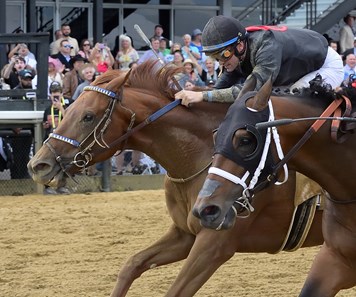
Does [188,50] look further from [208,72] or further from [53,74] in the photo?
[53,74]

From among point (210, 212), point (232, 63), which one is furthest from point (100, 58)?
point (210, 212)

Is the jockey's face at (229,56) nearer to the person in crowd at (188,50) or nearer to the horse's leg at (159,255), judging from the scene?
the horse's leg at (159,255)

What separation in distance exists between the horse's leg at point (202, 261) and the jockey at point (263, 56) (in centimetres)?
91

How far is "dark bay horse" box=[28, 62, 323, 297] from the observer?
5816 millimetres

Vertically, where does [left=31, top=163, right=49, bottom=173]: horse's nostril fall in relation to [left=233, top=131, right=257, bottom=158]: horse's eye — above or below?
below

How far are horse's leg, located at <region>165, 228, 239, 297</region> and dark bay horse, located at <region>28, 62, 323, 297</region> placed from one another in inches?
10.7

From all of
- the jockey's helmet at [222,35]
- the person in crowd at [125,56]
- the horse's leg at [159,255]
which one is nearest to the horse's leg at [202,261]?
the horse's leg at [159,255]

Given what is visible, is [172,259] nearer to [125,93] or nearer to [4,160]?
[125,93]

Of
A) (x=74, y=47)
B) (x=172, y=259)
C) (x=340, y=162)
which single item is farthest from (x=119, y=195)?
(x=340, y=162)

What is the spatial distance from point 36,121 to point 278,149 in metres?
8.08

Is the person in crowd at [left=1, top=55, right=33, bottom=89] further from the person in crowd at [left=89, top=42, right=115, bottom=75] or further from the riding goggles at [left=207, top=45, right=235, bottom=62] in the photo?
the riding goggles at [left=207, top=45, right=235, bottom=62]

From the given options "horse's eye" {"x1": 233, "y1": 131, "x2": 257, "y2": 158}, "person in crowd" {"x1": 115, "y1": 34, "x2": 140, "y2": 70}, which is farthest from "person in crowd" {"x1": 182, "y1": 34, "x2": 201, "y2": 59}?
"horse's eye" {"x1": 233, "y1": 131, "x2": 257, "y2": 158}

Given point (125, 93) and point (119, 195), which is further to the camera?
point (119, 195)

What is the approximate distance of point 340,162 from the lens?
4.57 meters
